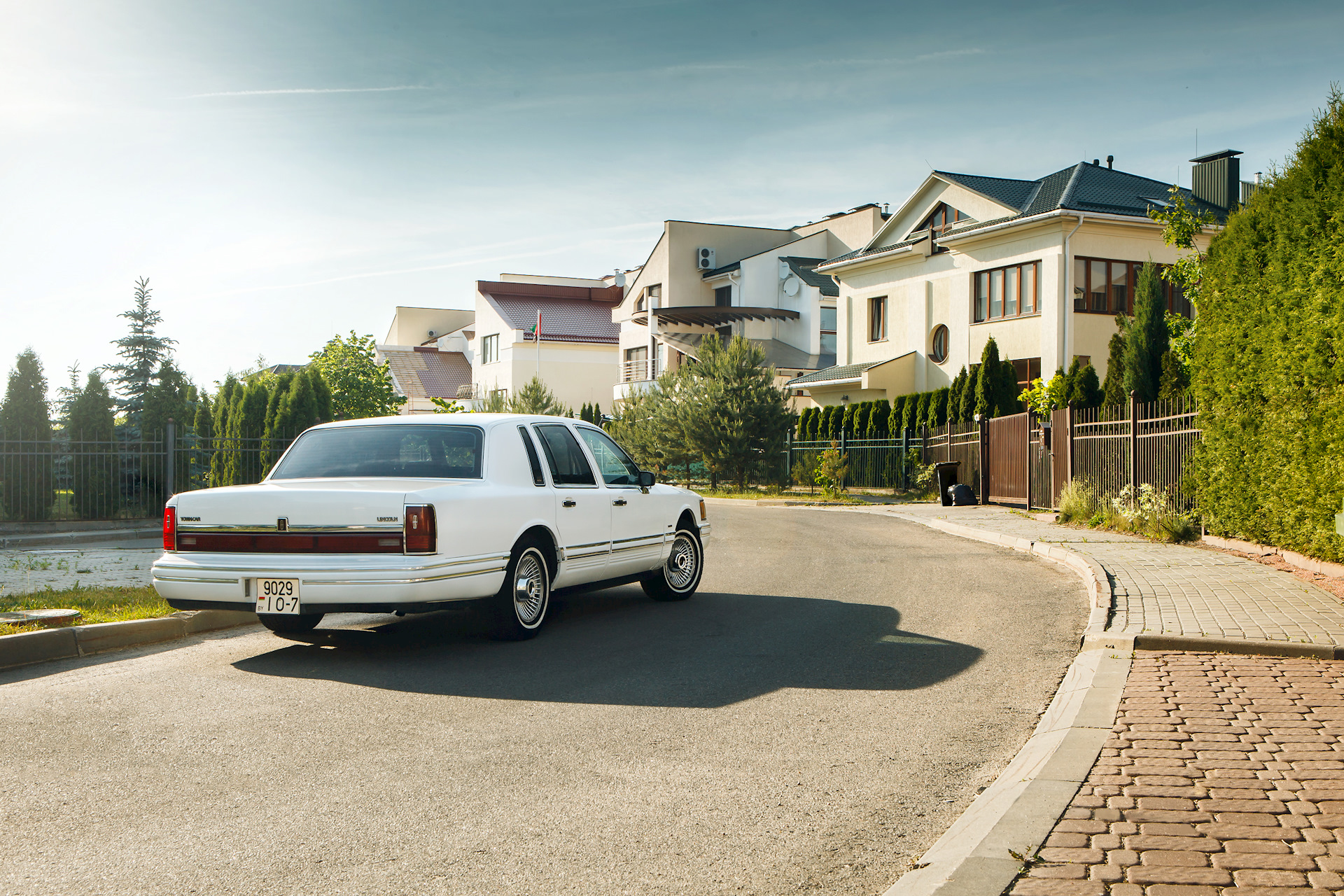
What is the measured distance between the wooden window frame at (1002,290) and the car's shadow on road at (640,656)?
86.6 feet

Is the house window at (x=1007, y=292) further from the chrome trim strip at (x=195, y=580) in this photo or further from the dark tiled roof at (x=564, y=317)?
the dark tiled roof at (x=564, y=317)

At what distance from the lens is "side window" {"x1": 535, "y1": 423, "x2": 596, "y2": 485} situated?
359 inches

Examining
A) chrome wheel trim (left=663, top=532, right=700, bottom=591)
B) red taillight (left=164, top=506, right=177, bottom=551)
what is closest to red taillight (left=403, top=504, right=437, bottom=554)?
red taillight (left=164, top=506, right=177, bottom=551)

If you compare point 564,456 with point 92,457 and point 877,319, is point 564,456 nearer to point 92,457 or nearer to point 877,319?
point 92,457

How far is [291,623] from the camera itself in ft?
28.0

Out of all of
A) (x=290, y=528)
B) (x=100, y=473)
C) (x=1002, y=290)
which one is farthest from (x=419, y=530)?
(x=1002, y=290)

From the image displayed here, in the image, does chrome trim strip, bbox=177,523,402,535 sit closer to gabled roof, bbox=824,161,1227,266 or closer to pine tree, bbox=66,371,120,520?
pine tree, bbox=66,371,120,520

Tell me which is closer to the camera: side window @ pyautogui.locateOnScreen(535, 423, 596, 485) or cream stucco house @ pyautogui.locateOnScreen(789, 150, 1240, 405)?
side window @ pyautogui.locateOnScreen(535, 423, 596, 485)

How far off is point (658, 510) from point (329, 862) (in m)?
6.55

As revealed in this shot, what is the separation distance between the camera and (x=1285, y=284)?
39.8ft

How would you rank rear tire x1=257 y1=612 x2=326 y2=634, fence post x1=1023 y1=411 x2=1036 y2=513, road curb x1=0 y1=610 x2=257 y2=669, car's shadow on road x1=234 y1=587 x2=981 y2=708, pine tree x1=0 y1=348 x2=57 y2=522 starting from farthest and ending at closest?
fence post x1=1023 y1=411 x2=1036 y2=513, pine tree x1=0 y1=348 x2=57 y2=522, rear tire x1=257 y1=612 x2=326 y2=634, road curb x1=0 y1=610 x2=257 y2=669, car's shadow on road x1=234 y1=587 x2=981 y2=708

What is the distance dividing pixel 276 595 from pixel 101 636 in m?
1.65

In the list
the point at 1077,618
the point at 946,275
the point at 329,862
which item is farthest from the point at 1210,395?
the point at 946,275

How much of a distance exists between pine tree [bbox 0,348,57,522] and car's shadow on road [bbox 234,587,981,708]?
1361 centimetres
